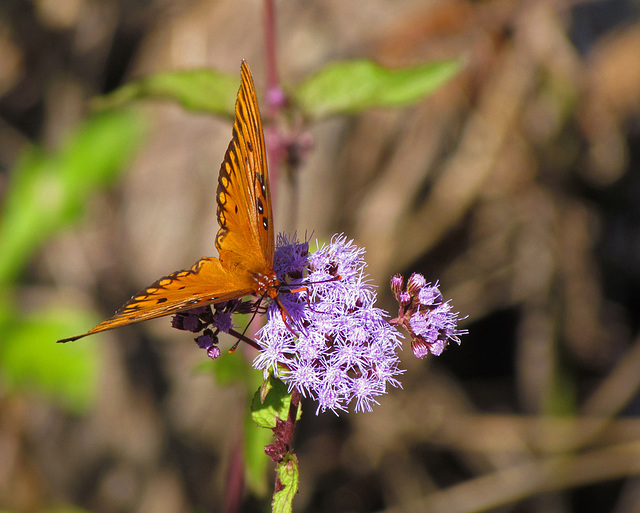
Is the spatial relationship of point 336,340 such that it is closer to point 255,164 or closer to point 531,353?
point 255,164

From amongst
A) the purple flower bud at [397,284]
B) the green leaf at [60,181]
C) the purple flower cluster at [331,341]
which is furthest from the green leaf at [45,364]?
the purple flower bud at [397,284]

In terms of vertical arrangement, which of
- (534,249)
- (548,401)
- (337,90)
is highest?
(534,249)

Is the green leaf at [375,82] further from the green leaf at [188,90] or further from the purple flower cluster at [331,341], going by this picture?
the purple flower cluster at [331,341]

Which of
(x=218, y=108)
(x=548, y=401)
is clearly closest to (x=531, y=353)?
(x=548, y=401)

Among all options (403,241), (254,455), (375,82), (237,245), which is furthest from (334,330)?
(403,241)

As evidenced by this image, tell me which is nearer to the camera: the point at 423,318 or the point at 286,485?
the point at 286,485

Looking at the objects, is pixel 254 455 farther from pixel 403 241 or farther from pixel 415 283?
pixel 403 241
